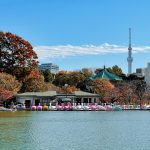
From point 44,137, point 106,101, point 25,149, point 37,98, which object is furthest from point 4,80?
point 25,149

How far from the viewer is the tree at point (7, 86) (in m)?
57.3

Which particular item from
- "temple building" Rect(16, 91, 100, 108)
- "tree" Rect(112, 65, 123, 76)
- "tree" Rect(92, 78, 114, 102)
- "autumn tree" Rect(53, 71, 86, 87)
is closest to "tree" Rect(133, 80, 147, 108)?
"tree" Rect(92, 78, 114, 102)

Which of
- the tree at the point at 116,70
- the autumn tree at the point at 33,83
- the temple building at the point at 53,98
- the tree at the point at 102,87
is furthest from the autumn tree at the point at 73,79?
the tree at the point at 116,70

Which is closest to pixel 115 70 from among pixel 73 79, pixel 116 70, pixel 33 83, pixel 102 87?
pixel 116 70

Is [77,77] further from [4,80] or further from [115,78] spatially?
[4,80]

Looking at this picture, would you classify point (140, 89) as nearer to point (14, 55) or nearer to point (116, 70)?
point (14, 55)

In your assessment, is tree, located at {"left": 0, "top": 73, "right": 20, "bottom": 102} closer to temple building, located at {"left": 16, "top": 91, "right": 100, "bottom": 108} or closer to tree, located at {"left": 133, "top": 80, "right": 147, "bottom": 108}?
temple building, located at {"left": 16, "top": 91, "right": 100, "bottom": 108}

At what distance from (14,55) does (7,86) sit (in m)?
6.79

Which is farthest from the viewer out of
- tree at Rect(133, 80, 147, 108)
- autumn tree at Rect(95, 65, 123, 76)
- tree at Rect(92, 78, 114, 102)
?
autumn tree at Rect(95, 65, 123, 76)

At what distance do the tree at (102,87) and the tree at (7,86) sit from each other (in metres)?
16.1

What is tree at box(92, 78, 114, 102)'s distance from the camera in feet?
230

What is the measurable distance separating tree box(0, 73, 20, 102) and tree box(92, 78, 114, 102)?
16139 millimetres

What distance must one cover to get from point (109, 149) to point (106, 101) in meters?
52.1

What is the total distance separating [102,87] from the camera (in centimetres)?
7219
